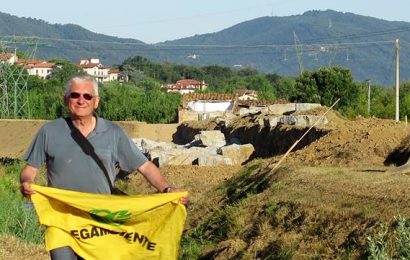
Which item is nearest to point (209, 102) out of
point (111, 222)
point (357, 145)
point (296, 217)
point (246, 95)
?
point (246, 95)

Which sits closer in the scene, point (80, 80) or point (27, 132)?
point (80, 80)

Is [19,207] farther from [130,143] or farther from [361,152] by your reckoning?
[130,143]

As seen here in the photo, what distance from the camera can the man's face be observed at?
709 cm

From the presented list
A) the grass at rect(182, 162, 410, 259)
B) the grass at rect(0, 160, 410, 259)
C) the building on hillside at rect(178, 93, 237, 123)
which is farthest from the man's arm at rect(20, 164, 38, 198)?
the building on hillside at rect(178, 93, 237, 123)

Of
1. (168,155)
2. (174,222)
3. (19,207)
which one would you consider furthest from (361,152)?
(174,222)

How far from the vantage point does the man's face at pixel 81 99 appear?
7.09 meters

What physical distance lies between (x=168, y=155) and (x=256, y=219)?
13729 mm

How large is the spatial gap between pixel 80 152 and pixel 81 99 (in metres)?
0.38

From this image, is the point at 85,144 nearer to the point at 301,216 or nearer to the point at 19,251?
the point at 19,251

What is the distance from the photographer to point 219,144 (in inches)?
1378

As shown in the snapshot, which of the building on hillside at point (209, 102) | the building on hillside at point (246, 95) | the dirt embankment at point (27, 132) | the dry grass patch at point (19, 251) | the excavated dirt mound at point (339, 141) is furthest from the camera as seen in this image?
the building on hillside at point (246, 95)

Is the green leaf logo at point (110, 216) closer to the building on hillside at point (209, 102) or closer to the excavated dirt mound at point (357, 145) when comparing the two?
the excavated dirt mound at point (357, 145)

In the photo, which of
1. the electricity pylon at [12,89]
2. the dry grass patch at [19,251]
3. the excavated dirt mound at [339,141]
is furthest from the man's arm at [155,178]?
the electricity pylon at [12,89]

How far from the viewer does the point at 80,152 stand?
7.13 meters
